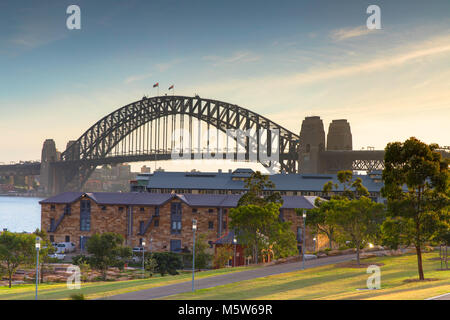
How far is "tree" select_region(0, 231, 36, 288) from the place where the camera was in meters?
67.8

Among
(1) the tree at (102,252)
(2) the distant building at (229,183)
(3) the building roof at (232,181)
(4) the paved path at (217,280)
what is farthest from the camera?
(3) the building roof at (232,181)

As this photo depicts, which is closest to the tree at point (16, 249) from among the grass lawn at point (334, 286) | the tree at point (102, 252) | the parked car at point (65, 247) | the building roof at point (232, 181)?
the tree at point (102, 252)

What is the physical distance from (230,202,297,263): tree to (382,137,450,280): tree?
27605 mm

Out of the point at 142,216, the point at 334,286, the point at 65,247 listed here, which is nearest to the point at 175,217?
the point at 142,216

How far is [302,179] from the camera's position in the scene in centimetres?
13662

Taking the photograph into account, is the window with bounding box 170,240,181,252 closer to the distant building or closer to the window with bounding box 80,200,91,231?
the window with bounding box 80,200,91,231

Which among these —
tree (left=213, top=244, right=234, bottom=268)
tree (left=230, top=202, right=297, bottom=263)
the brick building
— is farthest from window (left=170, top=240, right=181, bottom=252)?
tree (left=230, top=202, right=297, bottom=263)

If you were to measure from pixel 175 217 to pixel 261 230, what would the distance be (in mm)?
32599

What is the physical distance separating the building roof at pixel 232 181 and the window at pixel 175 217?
27.0 meters

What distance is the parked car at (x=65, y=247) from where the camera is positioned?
9775 centimetres

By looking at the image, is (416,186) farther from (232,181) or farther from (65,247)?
(232,181)

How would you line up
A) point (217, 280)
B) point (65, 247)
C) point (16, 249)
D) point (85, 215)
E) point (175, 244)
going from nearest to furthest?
point (217, 280) < point (16, 249) < point (65, 247) < point (175, 244) < point (85, 215)

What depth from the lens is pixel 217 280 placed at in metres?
47.0

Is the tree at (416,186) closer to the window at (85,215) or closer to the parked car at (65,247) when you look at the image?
the parked car at (65,247)
